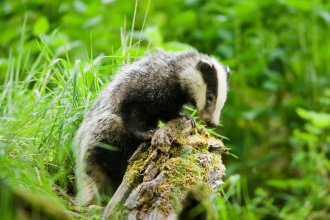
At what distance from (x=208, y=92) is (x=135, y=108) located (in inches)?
25.6

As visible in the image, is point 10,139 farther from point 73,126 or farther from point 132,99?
point 132,99

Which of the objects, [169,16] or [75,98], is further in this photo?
[169,16]

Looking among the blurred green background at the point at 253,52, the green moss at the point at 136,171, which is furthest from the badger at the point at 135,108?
the blurred green background at the point at 253,52

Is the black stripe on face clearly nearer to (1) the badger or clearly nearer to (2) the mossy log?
(1) the badger

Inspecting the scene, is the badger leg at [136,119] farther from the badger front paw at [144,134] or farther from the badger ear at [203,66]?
the badger ear at [203,66]

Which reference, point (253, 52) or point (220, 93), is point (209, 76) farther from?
point (253, 52)

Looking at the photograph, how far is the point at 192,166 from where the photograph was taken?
3.94 meters

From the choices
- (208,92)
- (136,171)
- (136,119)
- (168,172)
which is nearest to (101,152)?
(136,119)

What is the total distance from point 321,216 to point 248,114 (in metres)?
1.77

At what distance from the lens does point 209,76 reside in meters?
4.58

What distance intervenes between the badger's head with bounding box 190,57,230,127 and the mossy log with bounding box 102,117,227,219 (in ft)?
0.52

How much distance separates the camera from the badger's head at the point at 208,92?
4562mm

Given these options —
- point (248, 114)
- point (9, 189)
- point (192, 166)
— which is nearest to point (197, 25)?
point (248, 114)

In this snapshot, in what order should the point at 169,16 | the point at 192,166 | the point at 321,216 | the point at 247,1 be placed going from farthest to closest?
the point at 169,16 → the point at 247,1 → the point at 321,216 → the point at 192,166
